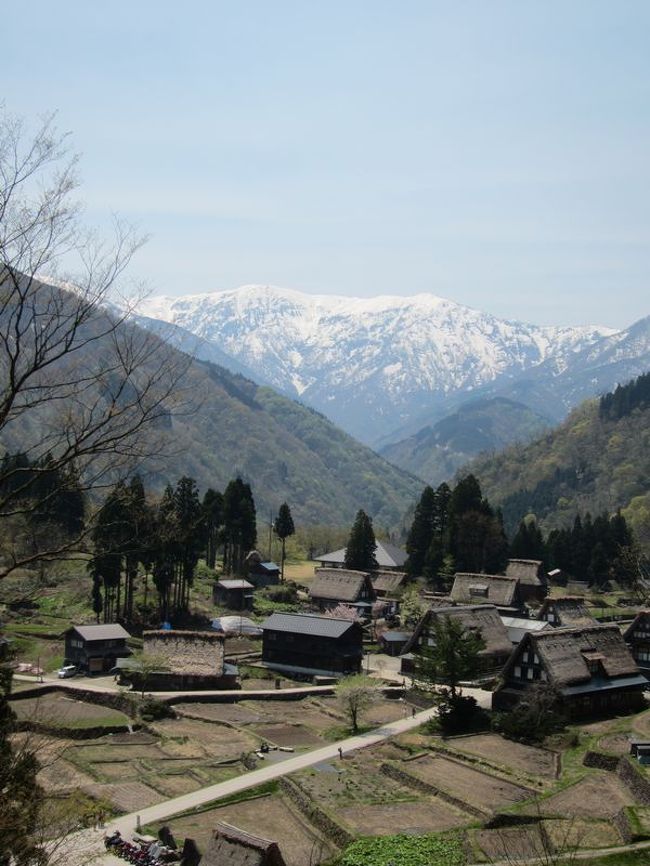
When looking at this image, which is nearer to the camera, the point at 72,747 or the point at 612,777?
the point at 612,777

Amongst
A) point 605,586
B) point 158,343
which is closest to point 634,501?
point 605,586

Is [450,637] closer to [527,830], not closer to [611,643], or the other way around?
[611,643]

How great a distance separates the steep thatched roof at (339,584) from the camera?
2849 inches

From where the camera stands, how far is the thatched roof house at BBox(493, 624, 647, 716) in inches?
1724

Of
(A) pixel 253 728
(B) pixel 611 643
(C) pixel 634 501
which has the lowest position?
(A) pixel 253 728

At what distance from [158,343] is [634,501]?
396ft

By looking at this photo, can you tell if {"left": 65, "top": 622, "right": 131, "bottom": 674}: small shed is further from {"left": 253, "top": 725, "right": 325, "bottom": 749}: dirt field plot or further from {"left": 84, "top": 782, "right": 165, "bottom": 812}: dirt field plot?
{"left": 84, "top": 782, "right": 165, "bottom": 812}: dirt field plot

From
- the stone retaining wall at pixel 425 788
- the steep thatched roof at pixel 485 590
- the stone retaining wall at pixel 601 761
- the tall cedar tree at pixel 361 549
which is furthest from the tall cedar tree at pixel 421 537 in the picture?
the stone retaining wall at pixel 425 788

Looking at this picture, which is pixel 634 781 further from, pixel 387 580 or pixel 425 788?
pixel 387 580

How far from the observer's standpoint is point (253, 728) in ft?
143

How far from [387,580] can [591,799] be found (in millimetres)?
47864

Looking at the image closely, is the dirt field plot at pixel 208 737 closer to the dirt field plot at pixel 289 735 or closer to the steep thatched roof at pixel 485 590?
the dirt field plot at pixel 289 735

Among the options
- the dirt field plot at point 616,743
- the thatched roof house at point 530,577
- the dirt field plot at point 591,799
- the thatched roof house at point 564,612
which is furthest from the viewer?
the thatched roof house at point 530,577

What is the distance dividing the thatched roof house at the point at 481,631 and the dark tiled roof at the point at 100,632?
1906 centimetres
